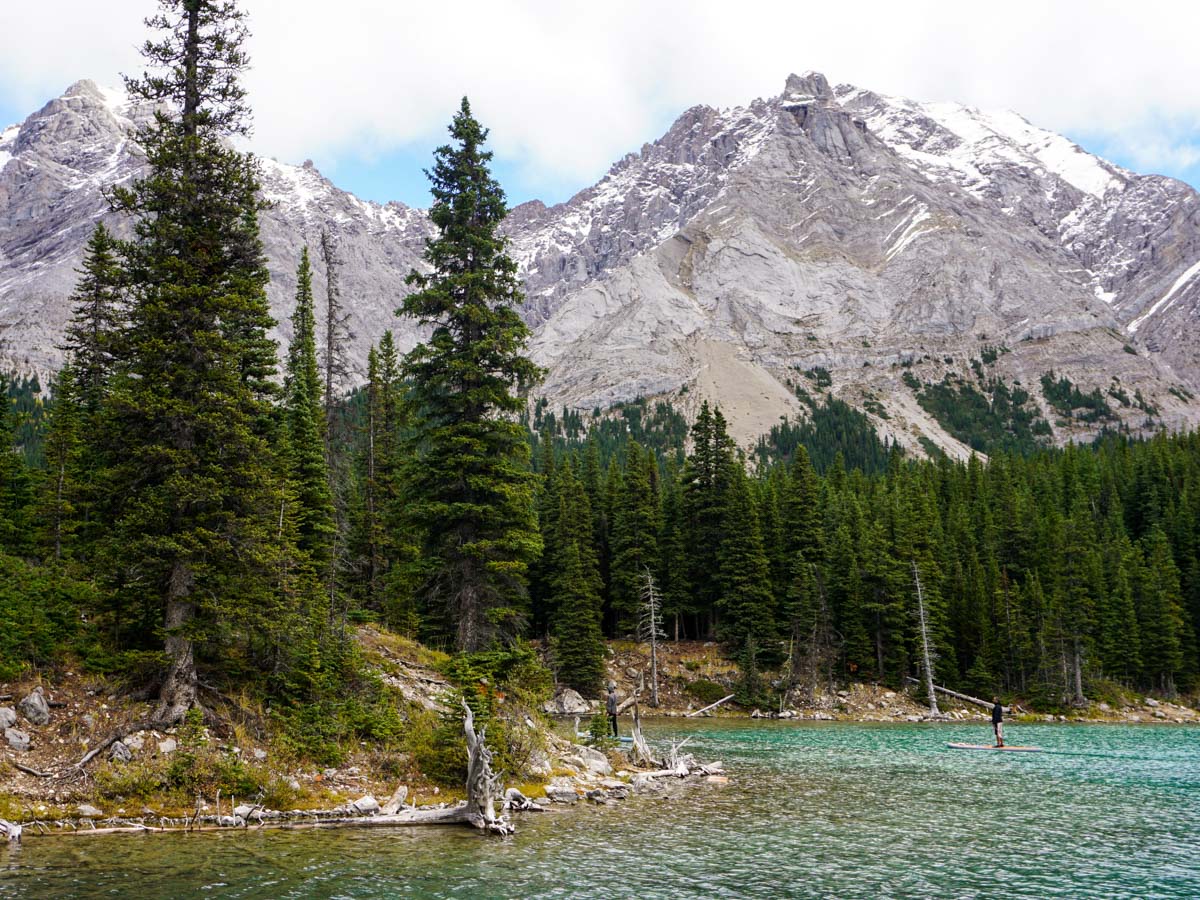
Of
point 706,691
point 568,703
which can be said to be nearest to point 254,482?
point 568,703

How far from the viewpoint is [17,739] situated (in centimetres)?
1909

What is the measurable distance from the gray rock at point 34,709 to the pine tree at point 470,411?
1322cm

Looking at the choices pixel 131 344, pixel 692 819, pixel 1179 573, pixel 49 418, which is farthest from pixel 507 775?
pixel 1179 573

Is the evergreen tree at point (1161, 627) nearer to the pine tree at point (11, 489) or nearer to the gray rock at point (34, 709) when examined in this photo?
the gray rock at point (34, 709)

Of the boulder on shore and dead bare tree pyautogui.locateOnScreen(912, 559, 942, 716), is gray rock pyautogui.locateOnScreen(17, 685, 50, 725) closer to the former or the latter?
the boulder on shore

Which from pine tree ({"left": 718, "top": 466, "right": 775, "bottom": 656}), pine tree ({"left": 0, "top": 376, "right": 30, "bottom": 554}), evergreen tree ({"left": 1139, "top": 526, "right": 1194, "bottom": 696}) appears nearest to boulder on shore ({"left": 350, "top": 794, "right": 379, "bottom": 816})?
pine tree ({"left": 0, "top": 376, "right": 30, "bottom": 554})

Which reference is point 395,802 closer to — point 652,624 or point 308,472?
point 308,472

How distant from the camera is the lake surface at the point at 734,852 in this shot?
15.2 metres

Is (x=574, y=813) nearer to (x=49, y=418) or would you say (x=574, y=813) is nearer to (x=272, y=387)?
(x=272, y=387)

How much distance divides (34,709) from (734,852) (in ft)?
55.9

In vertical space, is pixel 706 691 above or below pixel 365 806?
below

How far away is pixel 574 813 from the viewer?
2309cm

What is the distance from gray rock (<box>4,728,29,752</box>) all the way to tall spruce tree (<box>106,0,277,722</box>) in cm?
288

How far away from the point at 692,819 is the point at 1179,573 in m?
87.1
